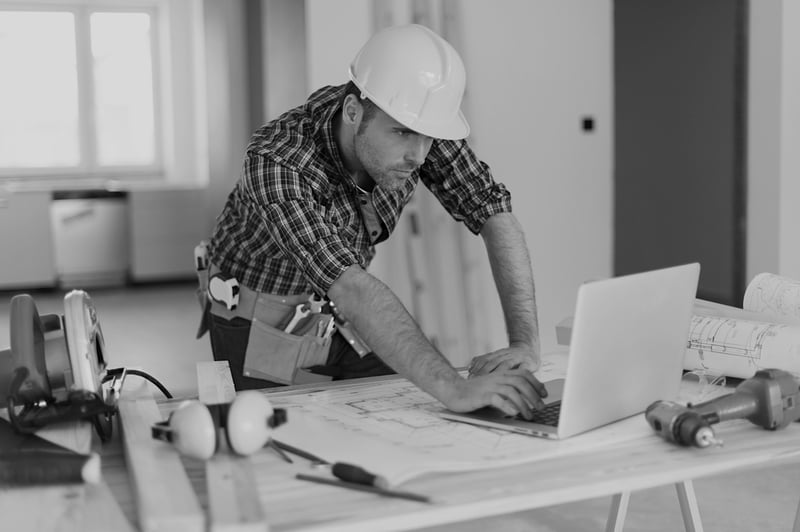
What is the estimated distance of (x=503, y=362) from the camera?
1793 millimetres

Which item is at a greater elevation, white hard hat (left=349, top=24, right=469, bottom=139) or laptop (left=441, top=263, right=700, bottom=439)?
white hard hat (left=349, top=24, right=469, bottom=139)

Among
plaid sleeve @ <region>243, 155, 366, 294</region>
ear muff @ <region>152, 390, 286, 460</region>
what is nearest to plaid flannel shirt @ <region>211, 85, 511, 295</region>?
plaid sleeve @ <region>243, 155, 366, 294</region>

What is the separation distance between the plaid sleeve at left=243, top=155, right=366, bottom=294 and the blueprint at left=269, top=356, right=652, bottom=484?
0.23 meters

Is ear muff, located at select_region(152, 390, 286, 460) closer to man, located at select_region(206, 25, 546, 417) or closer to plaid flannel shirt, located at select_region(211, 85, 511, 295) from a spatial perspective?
man, located at select_region(206, 25, 546, 417)

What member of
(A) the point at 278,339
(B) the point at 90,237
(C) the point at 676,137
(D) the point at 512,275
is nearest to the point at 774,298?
(D) the point at 512,275

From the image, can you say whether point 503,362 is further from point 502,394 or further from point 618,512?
point 618,512

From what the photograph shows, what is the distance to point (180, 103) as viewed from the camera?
899 centimetres

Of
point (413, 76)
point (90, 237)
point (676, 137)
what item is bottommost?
point (90, 237)

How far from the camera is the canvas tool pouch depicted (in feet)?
7.63

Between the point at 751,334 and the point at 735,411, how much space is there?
356 mm

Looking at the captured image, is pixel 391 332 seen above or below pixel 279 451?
above

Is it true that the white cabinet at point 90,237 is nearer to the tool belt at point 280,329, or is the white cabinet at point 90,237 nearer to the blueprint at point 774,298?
the tool belt at point 280,329

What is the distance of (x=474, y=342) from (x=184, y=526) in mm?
3726

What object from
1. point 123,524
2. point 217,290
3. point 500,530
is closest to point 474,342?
point 500,530
